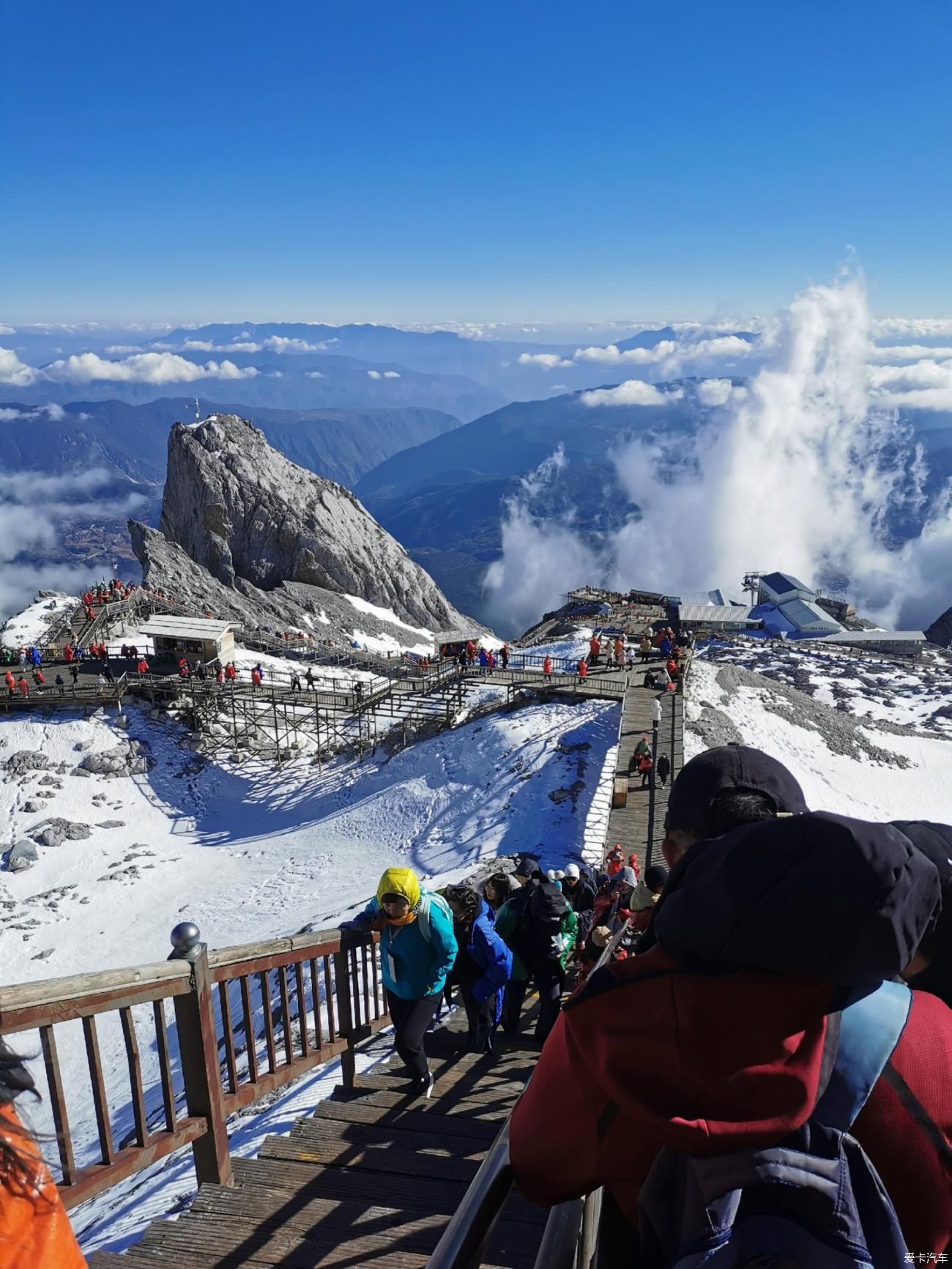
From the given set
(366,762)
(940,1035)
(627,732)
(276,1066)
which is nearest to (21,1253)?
(940,1035)

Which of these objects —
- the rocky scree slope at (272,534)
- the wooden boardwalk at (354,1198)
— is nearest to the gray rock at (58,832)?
the wooden boardwalk at (354,1198)

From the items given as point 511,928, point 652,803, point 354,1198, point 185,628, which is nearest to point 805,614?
point 185,628

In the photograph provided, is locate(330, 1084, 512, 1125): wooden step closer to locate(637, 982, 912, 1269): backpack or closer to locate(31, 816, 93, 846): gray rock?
locate(637, 982, 912, 1269): backpack

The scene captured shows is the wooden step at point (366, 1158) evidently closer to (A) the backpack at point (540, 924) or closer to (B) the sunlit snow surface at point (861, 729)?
(A) the backpack at point (540, 924)

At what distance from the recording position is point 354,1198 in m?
4.77

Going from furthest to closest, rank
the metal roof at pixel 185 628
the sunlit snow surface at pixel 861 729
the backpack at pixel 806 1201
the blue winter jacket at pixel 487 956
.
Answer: the metal roof at pixel 185 628 < the sunlit snow surface at pixel 861 729 < the blue winter jacket at pixel 487 956 < the backpack at pixel 806 1201

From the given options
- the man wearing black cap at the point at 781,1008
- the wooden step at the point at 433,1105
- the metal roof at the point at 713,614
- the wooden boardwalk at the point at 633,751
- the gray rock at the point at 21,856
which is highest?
the man wearing black cap at the point at 781,1008

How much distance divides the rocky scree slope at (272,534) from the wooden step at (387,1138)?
170 feet

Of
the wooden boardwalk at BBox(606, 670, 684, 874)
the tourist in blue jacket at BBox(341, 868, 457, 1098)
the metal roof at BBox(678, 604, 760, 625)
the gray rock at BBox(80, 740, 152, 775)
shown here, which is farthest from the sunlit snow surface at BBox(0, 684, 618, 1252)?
the metal roof at BBox(678, 604, 760, 625)

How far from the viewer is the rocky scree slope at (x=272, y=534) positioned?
61.9 metres

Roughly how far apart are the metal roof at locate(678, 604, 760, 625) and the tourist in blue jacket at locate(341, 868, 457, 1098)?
52136mm

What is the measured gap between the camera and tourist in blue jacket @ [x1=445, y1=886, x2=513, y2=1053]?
7145 millimetres

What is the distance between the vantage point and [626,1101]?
2107mm

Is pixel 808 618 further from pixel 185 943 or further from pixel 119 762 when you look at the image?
pixel 185 943
